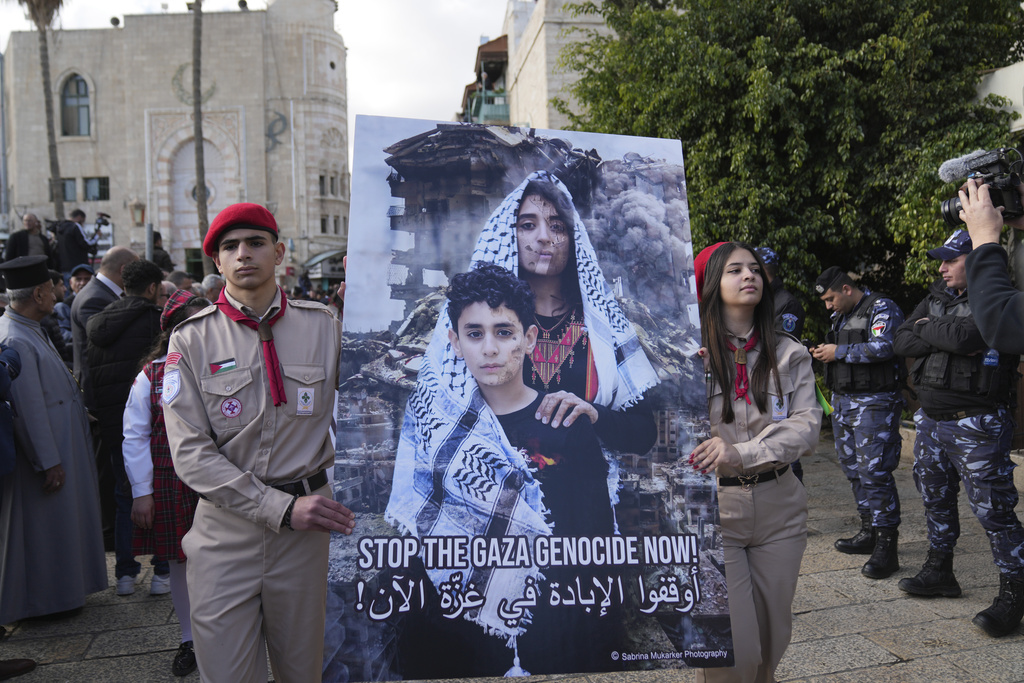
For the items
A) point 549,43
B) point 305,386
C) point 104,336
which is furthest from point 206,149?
point 305,386

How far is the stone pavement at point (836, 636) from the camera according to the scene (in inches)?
140

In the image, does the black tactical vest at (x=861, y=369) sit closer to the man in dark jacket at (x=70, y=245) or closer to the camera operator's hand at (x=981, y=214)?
the camera operator's hand at (x=981, y=214)

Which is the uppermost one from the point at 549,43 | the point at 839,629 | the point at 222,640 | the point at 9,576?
the point at 549,43

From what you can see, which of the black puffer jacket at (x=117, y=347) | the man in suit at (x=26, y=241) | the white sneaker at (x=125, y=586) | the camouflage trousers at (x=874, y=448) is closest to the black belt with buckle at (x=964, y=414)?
the camouflage trousers at (x=874, y=448)

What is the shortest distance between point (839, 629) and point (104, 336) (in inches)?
193

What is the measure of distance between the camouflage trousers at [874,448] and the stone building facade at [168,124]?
1495 inches

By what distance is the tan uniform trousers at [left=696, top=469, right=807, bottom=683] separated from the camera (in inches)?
102

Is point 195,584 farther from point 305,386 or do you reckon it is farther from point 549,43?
point 549,43

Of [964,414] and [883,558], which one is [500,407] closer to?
[964,414]

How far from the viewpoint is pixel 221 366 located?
2.42m

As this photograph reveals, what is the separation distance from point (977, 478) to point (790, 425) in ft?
Result: 6.71

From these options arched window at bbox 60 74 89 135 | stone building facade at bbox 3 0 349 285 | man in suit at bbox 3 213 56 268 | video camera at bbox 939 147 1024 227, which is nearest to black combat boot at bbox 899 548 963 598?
video camera at bbox 939 147 1024 227

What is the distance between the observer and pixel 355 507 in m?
2.22

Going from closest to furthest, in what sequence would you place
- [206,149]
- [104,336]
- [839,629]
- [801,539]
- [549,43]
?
[801,539], [839,629], [104,336], [549,43], [206,149]
